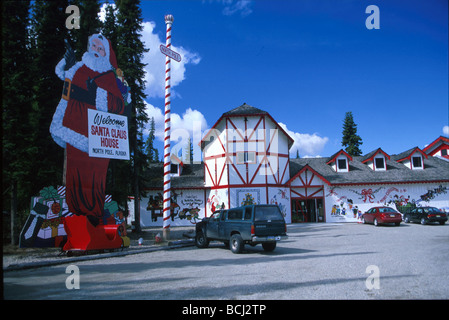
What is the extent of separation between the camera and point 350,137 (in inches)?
2274

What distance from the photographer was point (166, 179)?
1666 cm

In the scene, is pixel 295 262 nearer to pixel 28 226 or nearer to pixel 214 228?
pixel 214 228

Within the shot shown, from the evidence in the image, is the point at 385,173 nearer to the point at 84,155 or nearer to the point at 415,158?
the point at 415,158

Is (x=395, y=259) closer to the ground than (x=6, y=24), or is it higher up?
closer to the ground

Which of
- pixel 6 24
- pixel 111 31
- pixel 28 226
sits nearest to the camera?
pixel 28 226

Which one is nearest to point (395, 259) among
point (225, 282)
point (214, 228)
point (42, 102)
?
point (225, 282)

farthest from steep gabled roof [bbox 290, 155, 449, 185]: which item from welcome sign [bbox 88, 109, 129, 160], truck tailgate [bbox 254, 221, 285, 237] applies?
welcome sign [bbox 88, 109, 129, 160]

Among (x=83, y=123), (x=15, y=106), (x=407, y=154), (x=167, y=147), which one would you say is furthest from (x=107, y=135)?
(x=407, y=154)

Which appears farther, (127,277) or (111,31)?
(111,31)

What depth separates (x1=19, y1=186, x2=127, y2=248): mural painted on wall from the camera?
12391 mm

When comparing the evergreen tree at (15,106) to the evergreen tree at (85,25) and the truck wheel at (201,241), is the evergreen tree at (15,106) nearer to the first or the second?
the evergreen tree at (85,25)

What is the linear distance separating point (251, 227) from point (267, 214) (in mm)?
957

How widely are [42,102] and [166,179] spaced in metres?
8.40

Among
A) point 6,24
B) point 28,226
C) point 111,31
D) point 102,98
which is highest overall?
point 111,31
